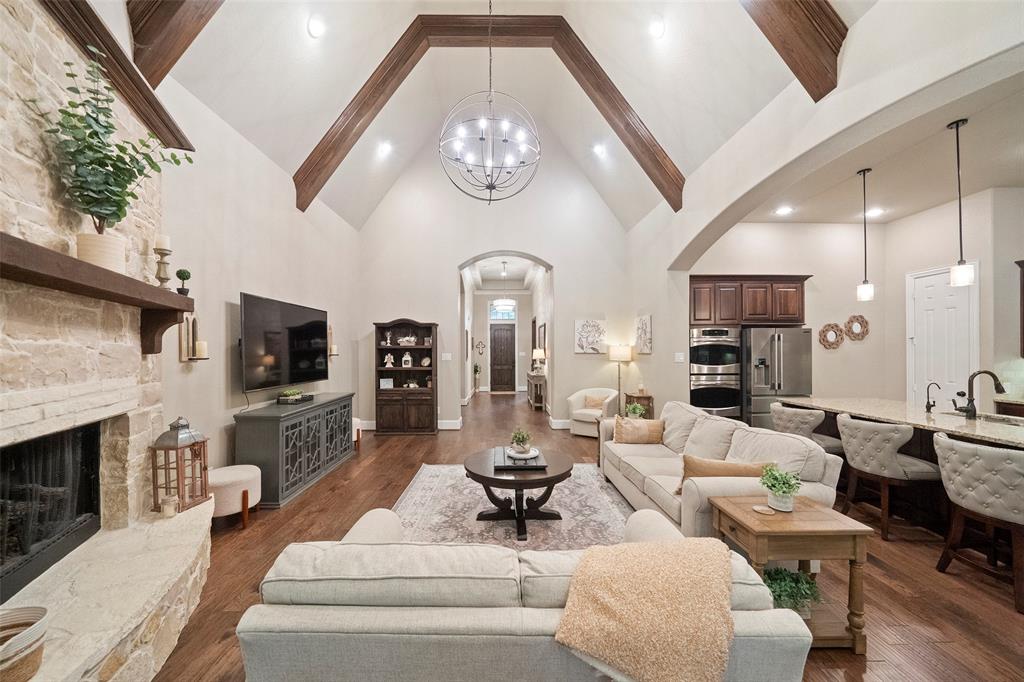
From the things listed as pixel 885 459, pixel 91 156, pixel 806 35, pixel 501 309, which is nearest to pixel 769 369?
pixel 885 459

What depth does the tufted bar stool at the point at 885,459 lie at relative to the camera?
10.2ft

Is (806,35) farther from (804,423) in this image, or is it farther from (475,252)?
(475,252)

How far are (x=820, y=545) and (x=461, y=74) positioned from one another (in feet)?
21.9

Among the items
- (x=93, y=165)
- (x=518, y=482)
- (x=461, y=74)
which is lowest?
(x=518, y=482)

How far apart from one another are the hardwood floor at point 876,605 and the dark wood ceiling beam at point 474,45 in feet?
12.2

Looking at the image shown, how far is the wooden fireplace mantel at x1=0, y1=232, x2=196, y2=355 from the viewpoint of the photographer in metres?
1.43

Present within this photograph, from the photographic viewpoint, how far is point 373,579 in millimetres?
1171

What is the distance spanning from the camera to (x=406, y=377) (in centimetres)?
720

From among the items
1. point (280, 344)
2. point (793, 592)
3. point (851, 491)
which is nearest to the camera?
point (793, 592)

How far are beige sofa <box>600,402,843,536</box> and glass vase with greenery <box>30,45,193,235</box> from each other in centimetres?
336

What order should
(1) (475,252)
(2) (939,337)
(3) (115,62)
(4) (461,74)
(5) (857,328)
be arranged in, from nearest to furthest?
(3) (115,62), (2) (939,337), (4) (461,74), (5) (857,328), (1) (475,252)

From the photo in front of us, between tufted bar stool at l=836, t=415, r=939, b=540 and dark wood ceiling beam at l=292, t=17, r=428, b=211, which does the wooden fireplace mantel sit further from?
tufted bar stool at l=836, t=415, r=939, b=540

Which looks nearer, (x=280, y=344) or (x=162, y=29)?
(x=162, y=29)

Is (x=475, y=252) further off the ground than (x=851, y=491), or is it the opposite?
(x=475, y=252)
